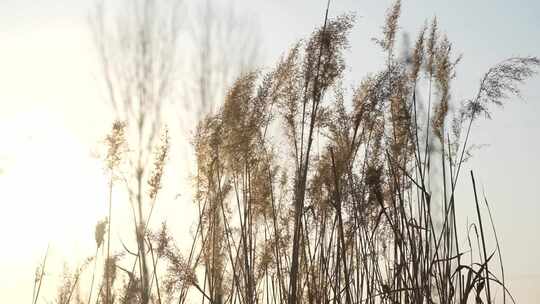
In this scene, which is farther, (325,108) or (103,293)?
(103,293)

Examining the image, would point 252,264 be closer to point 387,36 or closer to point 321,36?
point 321,36

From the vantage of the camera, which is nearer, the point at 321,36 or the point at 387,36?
the point at 321,36

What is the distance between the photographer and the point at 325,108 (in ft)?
9.79

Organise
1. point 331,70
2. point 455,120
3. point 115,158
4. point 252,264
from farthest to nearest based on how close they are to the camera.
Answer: point 455,120 < point 115,158 < point 252,264 < point 331,70

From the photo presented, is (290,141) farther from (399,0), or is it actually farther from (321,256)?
(399,0)

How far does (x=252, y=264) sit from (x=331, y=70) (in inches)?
33.7

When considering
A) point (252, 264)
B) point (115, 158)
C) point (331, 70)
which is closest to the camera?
point (331, 70)

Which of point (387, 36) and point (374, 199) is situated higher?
point (387, 36)

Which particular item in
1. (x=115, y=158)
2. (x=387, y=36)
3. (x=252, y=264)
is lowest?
(x=252, y=264)

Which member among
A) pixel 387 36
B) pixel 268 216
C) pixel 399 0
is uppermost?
pixel 399 0

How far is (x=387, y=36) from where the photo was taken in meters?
3.20

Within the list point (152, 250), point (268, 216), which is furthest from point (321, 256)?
point (152, 250)

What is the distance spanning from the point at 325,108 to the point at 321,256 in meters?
0.68

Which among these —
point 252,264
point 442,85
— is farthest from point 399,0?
point 252,264
